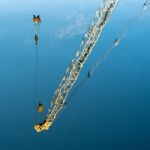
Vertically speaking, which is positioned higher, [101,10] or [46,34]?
[101,10]

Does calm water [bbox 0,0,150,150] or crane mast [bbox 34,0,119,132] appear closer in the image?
crane mast [bbox 34,0,119,132]

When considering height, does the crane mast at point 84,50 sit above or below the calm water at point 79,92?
above

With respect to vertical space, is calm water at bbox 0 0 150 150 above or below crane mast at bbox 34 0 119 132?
below

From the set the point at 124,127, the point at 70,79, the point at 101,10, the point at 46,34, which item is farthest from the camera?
the point at 46,34

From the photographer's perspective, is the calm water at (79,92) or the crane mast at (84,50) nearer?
the crane mast at (84,50)

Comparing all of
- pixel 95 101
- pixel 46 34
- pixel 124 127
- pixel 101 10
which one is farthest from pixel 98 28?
pixel 46 34

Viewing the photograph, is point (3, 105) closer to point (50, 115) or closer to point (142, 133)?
point (142, 133)

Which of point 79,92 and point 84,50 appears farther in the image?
point 79,92

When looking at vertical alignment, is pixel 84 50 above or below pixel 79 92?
above
